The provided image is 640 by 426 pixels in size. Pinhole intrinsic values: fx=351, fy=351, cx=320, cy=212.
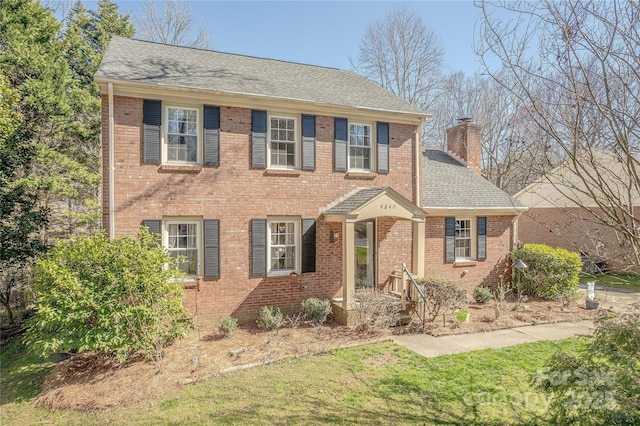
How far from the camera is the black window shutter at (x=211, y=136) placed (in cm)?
926

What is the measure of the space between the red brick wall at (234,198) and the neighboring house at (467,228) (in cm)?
236

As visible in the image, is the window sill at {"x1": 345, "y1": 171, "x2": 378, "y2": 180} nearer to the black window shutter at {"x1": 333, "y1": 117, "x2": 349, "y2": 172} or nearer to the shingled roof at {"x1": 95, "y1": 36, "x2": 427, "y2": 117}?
the black window shutter at {"x1": 333, "y1": 117, "x2": 349, "y2": 172}

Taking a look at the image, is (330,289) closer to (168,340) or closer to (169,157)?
(168,340)

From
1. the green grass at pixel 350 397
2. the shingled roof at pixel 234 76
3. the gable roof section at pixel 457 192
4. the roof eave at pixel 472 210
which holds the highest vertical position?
the shingled roof at pixel 234 76

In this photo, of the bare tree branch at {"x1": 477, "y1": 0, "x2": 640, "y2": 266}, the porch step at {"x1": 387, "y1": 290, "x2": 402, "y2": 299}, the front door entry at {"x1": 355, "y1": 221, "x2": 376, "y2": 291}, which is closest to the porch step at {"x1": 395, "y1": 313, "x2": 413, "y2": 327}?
the porch step at {"x1": 387, "y1": 290, "x2": 402, "y2": 299}

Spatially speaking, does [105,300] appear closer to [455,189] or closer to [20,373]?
[20,373]

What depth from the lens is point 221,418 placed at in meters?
5.27

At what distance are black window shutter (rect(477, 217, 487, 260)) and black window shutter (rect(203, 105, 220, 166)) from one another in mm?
9528

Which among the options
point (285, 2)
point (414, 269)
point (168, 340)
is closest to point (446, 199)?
point (414, 269)

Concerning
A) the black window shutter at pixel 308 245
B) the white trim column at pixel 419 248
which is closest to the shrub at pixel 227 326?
the black window shutter at pixel 308 245

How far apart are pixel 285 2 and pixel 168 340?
1099 centimetres

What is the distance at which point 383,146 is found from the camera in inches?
442

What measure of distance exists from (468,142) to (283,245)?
33.0ft

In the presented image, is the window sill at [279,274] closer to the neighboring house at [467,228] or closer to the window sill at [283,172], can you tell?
the window sill at [283,172]
